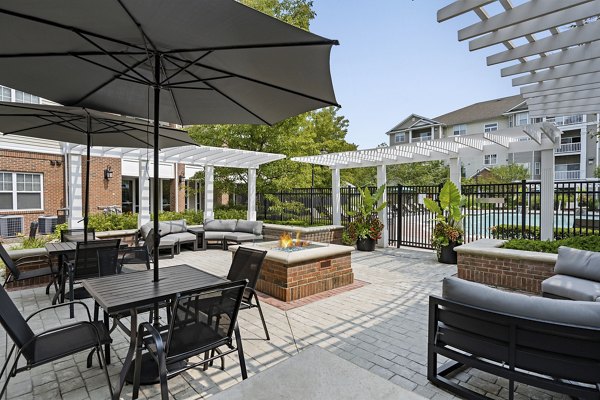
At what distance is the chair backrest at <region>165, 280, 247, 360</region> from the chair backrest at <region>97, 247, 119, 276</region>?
2.86 meters

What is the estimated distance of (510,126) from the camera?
33062 millimetres

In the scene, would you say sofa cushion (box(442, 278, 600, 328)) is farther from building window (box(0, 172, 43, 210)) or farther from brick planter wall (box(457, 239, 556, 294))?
building window (box(0, 172, 43, 210))

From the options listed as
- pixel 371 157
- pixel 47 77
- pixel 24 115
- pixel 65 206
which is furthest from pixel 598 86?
Result: pixel 65 206

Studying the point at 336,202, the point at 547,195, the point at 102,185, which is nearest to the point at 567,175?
the point at 547,195

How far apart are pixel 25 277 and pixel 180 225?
519cm

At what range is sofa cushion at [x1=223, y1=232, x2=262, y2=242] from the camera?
33.3 feet

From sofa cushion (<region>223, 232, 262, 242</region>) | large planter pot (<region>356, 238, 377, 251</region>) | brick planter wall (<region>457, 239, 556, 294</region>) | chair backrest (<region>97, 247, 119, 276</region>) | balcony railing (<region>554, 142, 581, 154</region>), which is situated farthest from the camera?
balcony railing (<region>554, 142, 581, 154</region>)

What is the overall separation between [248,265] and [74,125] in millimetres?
4056

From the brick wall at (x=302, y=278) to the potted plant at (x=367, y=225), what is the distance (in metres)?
4.43

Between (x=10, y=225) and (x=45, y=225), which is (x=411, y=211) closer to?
(x=45, y=225)

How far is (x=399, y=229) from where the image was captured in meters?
10.9

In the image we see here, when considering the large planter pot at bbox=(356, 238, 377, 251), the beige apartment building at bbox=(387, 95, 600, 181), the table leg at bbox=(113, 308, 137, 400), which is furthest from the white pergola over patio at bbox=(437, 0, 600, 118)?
the beige apartment building at bbox=(387, 95, 600, 181)

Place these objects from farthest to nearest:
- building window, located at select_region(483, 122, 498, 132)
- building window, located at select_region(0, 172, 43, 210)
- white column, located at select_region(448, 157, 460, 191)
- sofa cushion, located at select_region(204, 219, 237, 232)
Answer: building window, located at select_region(483, 122, 498, 132), building window, located at select_region(0, 172, 43, 210), sofa cushion, located at select_region(204, 219, 237, 232), white column, located at select_region(448, 157, 460, 191)

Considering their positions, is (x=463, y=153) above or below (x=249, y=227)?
above
